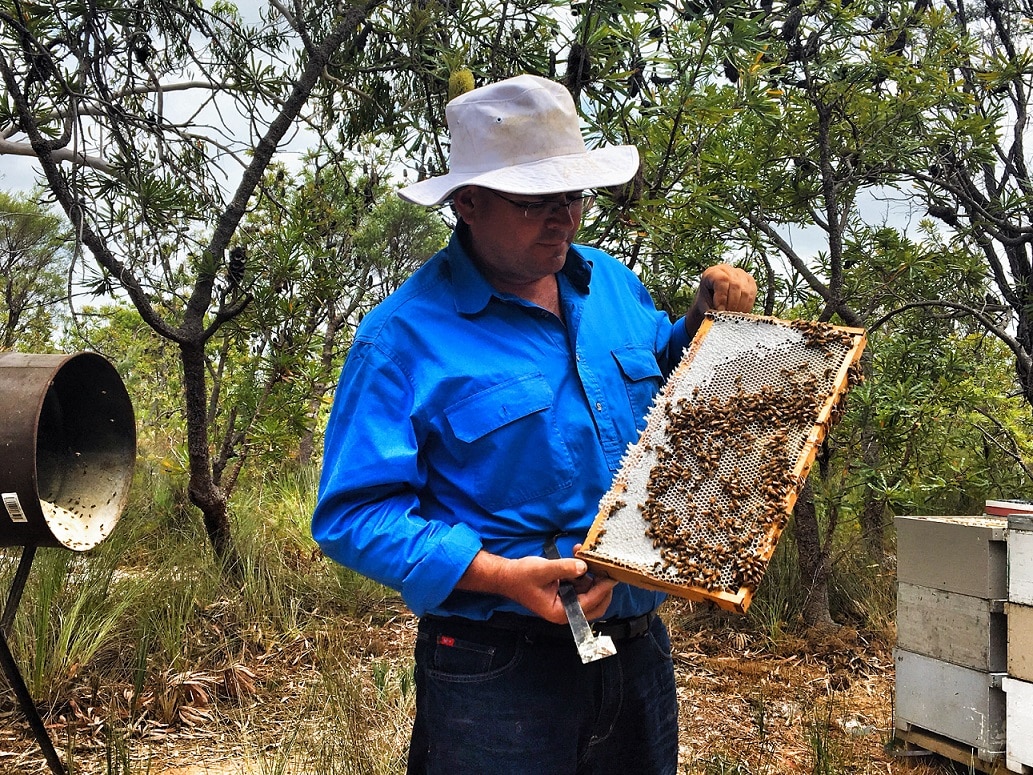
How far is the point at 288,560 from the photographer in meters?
5.91

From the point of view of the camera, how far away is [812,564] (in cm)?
548

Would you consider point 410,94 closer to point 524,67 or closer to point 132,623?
point 524,67

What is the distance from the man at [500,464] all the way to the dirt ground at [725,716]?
168 centimetres

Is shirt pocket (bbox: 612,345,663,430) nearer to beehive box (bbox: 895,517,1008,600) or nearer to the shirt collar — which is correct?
the shirt collar

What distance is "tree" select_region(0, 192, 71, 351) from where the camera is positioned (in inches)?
347

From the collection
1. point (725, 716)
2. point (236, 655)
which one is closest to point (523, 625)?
point (725, 716)

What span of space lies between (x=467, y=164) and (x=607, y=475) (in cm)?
79

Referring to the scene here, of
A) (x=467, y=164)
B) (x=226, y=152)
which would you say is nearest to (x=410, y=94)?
(x=226, y=152)

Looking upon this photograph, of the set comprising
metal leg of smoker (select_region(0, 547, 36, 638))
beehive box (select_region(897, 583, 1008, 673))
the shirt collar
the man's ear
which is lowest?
beehive box (select_region(897, 583, 1008, 673))

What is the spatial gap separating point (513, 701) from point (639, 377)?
2.65ft

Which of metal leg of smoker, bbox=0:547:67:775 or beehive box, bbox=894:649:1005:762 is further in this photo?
beehive box, bbox=894:649:1005:762

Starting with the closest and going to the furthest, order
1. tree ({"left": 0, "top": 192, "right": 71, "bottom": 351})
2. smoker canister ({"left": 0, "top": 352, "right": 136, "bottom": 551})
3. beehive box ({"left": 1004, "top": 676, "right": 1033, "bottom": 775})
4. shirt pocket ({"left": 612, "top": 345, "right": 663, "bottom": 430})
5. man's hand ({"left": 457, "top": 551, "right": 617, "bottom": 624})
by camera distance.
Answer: man's hand ({"left": 457, "top": 551, "right": 617, "bottom": 624}) → shirt pocket ({"left": 612, "top": 345, "right": 663, "bottom": 430}) → smoker canister ({"left": 0, "top": 352, "right": 136, "bottom": 551}) → beehive box ({"left": 1004, "top": 676, "right": 1033, "bottom": 775}) → tree ({"left": 0, "top": 192, "right": 71, "bottom": 351})

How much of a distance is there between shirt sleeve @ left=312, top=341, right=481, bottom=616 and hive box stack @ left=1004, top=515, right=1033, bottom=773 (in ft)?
9.37

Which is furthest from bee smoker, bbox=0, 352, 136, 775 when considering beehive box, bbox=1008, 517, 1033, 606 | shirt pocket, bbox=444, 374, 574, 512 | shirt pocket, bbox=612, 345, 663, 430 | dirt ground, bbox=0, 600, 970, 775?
beehive box, bbox=1008, 517, 1033, 606
